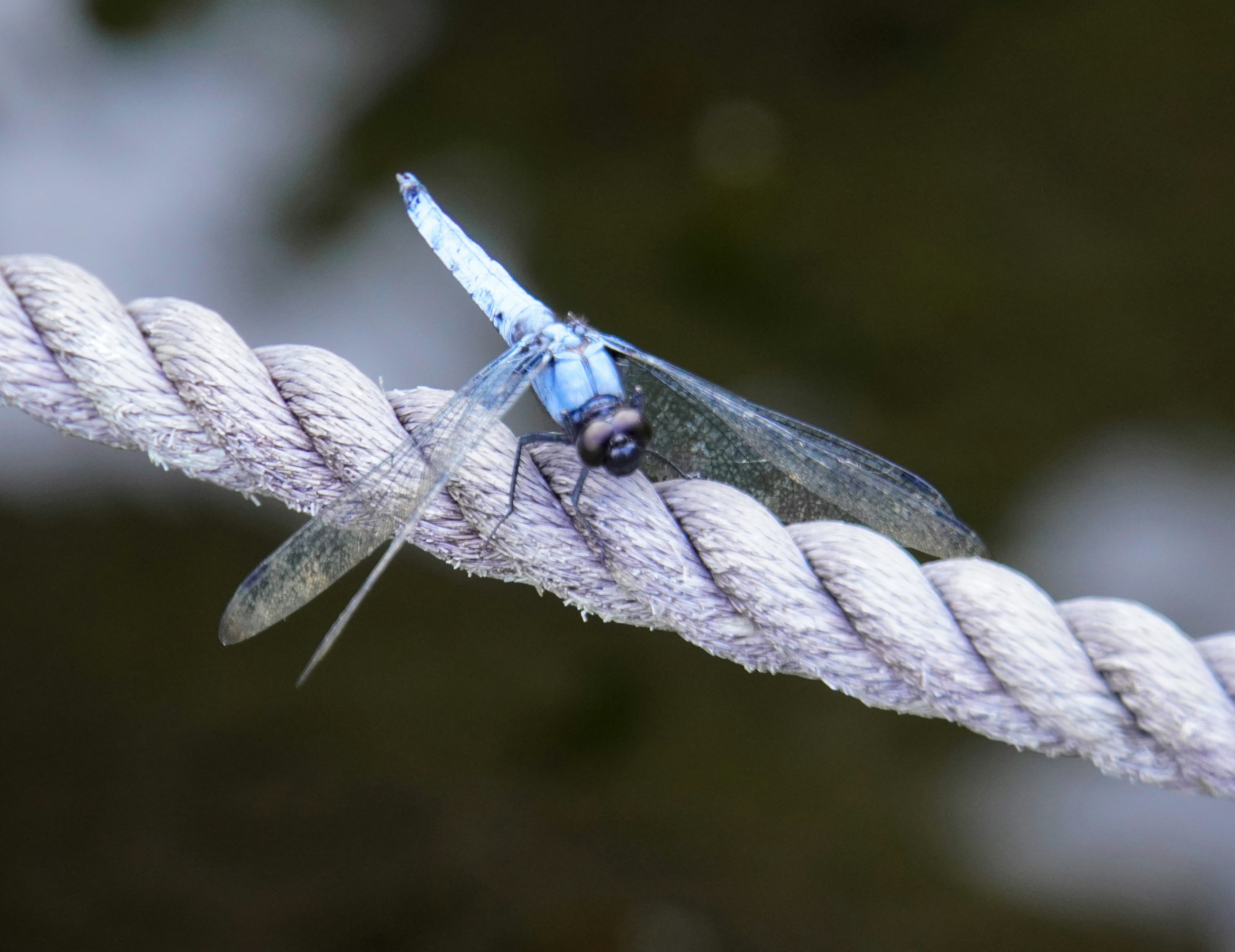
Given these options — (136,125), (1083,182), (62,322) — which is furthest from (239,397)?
(1083,182)

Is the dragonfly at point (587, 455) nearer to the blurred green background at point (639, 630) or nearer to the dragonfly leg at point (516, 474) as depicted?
the dragonfly leg at point (516, 474)

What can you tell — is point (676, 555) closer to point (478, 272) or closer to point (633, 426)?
point (633, 426)

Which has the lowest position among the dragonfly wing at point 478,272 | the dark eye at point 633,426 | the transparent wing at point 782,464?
the dark eye at point 633,426

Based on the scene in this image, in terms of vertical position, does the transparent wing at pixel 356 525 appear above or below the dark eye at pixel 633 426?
below

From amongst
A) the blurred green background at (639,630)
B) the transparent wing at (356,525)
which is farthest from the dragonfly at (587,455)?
the blurred green background at (639,630)

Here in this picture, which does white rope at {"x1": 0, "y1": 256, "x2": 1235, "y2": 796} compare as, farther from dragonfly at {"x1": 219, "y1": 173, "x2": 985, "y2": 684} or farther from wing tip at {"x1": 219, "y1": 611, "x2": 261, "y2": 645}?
wing tip at {"x1": 219, "y1": 611, "x2": 261, "y2": 645}

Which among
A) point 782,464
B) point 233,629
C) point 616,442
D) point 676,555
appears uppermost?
point 782,464

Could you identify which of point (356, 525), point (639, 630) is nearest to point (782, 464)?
point (356, 525)
